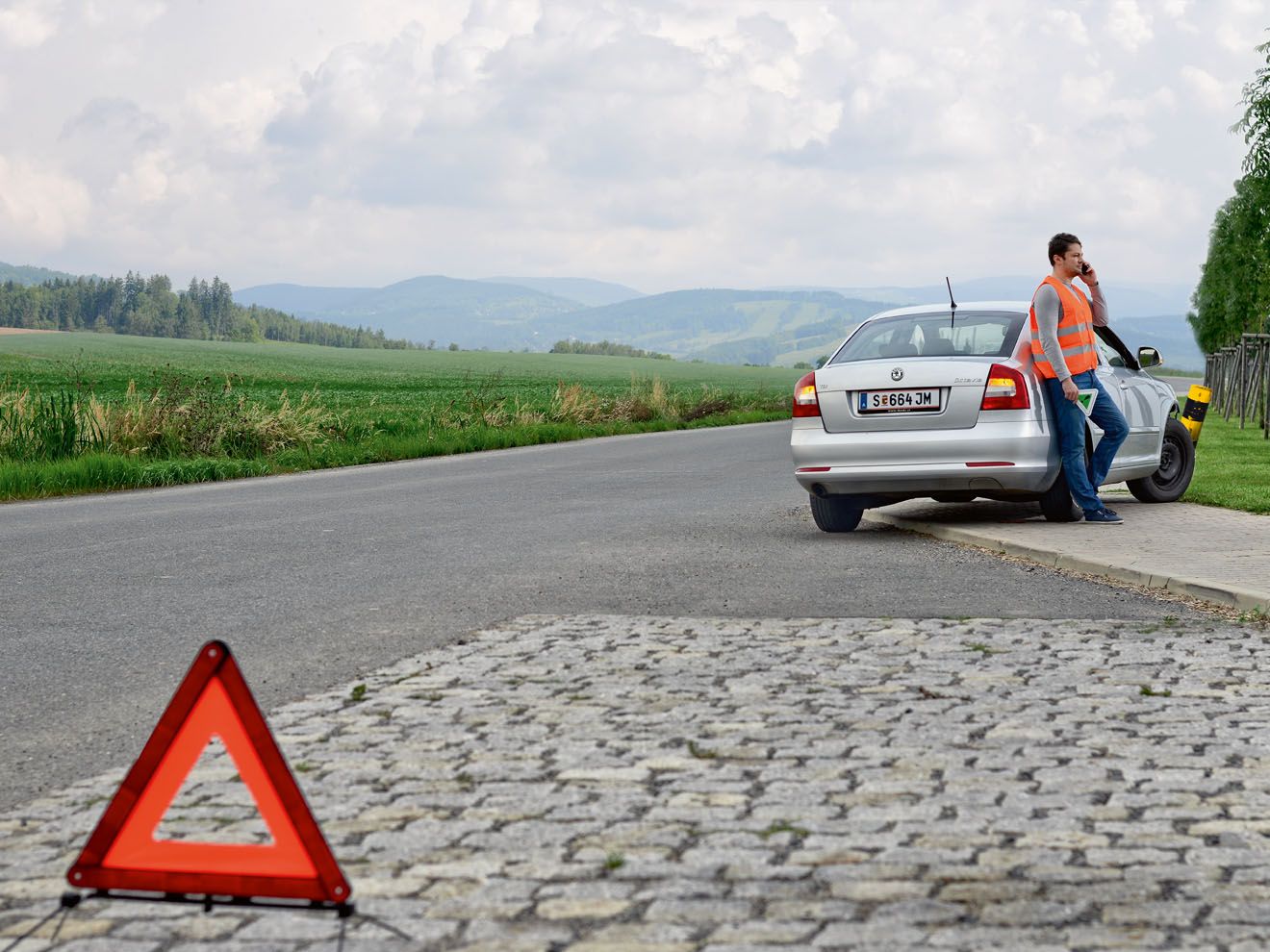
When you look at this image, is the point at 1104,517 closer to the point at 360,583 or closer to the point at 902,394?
the point at 902,394

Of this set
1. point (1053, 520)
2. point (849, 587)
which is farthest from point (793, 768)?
point (1053, 520)

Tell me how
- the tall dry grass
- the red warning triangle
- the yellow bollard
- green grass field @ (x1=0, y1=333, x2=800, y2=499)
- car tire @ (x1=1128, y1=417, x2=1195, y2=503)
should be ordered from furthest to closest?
1. the tall dry grass
2. green grass field @ (x1=0, y1=333, x2=800, y2=499)
3. the yellow bollard
4. car tire @ (x1=1128, y1=417, x2=1195, y2=503)
5. the red warning triangle

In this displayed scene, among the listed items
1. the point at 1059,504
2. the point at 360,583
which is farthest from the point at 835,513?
the point at 360,583

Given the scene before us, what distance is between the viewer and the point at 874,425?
11.7 meters

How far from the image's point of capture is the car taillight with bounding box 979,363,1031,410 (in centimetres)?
1141

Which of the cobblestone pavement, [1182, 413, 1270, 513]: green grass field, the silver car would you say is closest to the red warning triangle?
the cobblestone pavement

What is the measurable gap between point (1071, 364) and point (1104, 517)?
4.02 ft

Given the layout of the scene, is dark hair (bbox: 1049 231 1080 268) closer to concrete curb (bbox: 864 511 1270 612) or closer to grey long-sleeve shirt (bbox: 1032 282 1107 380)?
grey long-sleeve shirt (bbox: 1032 282 1107 380)

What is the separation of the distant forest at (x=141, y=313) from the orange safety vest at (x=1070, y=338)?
157m

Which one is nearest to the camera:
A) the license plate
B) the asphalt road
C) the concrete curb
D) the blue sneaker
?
the asphalt road

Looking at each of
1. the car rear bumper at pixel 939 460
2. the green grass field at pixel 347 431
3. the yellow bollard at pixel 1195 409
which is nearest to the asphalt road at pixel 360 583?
the car rear bumper at pixel 939 460

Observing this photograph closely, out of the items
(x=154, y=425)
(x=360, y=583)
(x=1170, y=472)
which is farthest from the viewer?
(x=154, y=425)

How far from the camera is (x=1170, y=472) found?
1431 cm

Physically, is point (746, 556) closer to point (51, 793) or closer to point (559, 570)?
point (559, 570)
